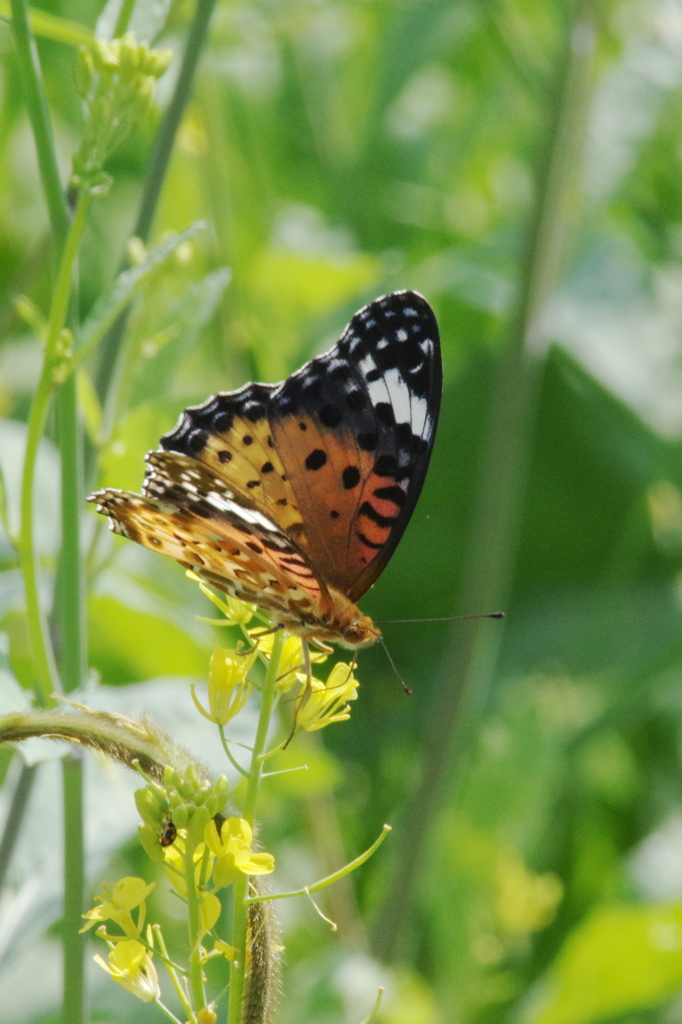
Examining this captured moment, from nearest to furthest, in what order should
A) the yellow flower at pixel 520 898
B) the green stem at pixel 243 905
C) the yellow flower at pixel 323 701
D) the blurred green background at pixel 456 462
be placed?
the green stem at pixel 243 905
the yellow flower at pixel 323 701
the blurred green background at pixel 456 462
the yellow flower at pixel 520 898

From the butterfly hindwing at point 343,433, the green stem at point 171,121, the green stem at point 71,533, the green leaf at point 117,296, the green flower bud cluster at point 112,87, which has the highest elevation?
the green stem at point 171,121

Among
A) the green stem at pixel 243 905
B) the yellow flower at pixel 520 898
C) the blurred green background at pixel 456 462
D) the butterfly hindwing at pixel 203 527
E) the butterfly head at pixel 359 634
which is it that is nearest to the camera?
the green stem at pixel 243 905

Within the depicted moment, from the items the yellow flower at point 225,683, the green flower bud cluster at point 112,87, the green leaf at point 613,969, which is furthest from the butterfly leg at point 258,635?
the green leaf at point 613,969

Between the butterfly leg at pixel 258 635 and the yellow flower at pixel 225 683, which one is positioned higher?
the butterfly leg at pixel 258 635

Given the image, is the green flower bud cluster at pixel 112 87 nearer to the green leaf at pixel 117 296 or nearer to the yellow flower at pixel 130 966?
the green leaf at pixel 117 296

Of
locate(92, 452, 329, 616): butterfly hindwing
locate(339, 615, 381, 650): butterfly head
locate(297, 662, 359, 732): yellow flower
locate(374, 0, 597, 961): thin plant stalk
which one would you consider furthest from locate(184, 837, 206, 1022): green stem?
locate(374, 0, 597, 961): thin plant stalk

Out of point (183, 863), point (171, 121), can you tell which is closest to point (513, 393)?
point (171, 121)

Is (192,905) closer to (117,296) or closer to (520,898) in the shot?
(117,296)

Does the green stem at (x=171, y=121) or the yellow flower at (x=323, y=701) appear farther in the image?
the green stem at (x=171, y=121)

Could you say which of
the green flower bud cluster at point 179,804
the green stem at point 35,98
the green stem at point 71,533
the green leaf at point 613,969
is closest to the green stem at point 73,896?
the green stem at point 71,533
